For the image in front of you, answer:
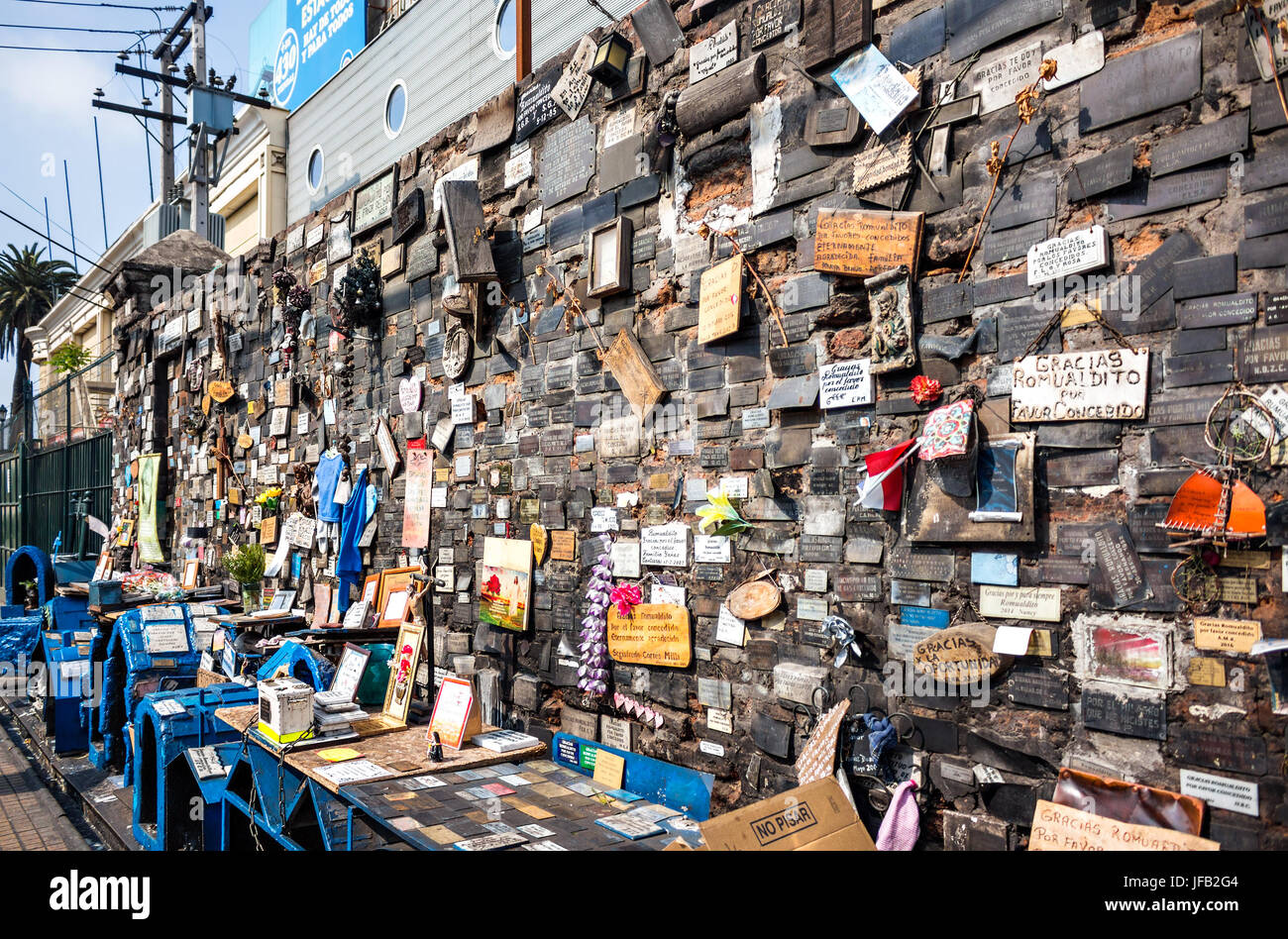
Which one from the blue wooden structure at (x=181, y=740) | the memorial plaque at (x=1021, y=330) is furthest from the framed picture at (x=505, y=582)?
the memorial plaque at (x=1021, y=330)

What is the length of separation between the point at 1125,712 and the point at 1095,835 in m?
0.34

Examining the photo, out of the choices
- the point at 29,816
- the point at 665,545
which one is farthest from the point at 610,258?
the point at 29,816

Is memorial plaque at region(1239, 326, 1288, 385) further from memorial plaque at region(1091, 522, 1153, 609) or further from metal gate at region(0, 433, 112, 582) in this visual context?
metal gate at region(0, 433, 112, 582)

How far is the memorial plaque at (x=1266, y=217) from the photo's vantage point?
2.17 m

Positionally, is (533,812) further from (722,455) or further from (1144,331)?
(1144,331)

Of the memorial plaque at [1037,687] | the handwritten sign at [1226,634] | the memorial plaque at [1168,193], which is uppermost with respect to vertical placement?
the memorial plaque at [1168,193]

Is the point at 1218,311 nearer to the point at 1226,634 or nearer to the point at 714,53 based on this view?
the point at 1226,634

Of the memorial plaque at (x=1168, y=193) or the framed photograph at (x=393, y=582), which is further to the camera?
Answer: the framed photograph at (x=393, y=582)

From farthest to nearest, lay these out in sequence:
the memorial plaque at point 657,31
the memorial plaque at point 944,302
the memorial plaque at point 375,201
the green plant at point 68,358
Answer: the green plant at point 68,358
the memorial plaque at point 375,201
the memorial plaque at point 657,31
the memorial plaque at point 944,302

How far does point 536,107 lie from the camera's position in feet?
15.4

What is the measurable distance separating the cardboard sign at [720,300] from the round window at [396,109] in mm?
7811

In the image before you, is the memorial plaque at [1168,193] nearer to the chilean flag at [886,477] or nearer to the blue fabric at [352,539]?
the chilean flag at [886,477]

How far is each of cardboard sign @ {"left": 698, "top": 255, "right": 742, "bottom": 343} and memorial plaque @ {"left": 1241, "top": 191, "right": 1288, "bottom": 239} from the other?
1.69 m
